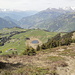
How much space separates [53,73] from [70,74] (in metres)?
3.21

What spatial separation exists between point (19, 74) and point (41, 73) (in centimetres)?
414

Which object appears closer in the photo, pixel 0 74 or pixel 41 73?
pixel 0 74

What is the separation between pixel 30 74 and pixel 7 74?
13.2 ft

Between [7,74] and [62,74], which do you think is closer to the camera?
[7,74]

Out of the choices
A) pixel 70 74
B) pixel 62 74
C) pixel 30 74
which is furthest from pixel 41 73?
pixel 70 74

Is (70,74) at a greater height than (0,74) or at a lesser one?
lesser

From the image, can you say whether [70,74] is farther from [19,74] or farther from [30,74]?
[19,74]

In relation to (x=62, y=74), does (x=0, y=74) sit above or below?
above

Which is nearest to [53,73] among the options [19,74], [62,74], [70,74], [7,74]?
[62,74]

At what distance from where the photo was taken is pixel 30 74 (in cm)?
2145

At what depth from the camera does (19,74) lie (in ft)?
69.6

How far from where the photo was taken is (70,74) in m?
22.5

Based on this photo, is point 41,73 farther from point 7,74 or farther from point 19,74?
point 7,74

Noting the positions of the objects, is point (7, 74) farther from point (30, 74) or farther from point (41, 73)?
point (41, 73)
